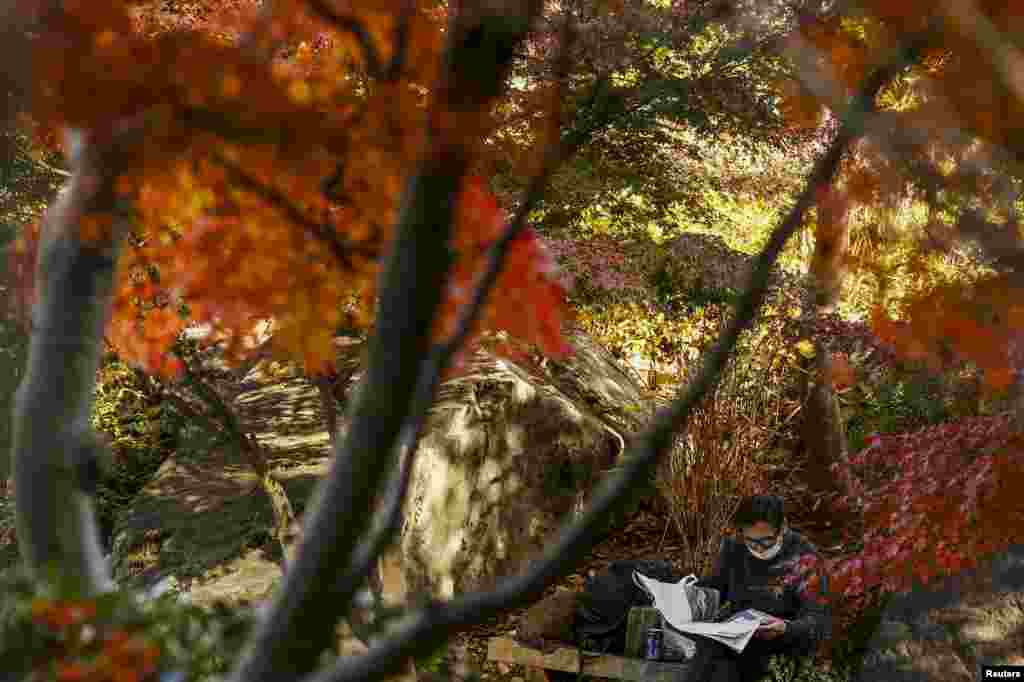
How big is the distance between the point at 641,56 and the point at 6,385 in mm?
4450

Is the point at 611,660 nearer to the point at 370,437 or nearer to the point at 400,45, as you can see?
the point at 400,45

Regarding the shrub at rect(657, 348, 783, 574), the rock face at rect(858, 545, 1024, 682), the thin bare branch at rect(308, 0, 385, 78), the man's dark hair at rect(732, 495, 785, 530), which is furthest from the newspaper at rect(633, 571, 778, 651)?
the thin bare branch at rect(308, 0, 385, 78)

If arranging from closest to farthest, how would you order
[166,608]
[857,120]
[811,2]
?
[857,120]
[166,608]
[811,2]

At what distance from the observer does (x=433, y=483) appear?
602 cm

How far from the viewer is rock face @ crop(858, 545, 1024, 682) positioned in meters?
4.60

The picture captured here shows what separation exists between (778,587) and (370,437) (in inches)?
125

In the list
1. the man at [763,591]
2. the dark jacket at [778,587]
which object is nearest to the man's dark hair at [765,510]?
the man at [763,591]

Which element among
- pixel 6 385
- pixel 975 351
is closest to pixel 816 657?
pixel 975 351

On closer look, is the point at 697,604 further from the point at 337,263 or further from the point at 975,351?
the point at 337,263

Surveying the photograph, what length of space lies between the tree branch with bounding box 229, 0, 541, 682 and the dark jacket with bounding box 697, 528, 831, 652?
3011 millimetres

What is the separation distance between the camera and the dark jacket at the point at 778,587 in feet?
15.1

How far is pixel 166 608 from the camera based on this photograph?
2.55 metres

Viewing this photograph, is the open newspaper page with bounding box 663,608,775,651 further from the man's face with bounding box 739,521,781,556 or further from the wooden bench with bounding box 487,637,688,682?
the wooden bench with bounding box 487,637,688,682

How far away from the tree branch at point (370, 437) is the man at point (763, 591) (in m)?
2.97
